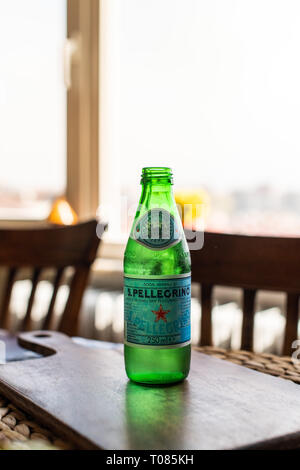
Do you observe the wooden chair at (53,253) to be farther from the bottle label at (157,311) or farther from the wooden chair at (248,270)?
the bottle label at (157,311)

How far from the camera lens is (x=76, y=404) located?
20.6 inches

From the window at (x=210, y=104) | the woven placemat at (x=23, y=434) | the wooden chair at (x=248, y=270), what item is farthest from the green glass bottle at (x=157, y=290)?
the window at (x=210, y=104)

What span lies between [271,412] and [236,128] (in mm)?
1698

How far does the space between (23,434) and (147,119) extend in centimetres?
191

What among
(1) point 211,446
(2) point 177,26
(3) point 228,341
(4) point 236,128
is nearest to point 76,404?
(1) point 211,446

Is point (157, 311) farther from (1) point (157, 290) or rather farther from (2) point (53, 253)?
(2) point (53, 253)

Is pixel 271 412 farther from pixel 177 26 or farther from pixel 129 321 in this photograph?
pixel 177 26

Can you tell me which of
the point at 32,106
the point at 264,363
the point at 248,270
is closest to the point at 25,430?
the point at 264,363

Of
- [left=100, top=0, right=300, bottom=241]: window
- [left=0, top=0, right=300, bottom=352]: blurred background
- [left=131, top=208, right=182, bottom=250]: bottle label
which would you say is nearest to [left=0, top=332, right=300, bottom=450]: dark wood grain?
[left=131, top=208, right=182, bottom=250]: bottle label

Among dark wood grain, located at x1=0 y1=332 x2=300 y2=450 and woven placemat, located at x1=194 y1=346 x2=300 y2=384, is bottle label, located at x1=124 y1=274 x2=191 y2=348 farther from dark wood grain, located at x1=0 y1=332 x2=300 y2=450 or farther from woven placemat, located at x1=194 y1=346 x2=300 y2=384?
woven placemat, located at x1=194 y1=346 x2=300 y2=384

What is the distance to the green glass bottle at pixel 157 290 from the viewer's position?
57 centimetres

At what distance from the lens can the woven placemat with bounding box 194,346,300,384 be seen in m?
0.72

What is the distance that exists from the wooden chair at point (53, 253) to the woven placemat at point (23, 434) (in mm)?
703

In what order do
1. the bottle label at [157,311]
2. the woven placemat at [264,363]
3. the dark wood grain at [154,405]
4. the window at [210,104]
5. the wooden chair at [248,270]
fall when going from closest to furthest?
1. the dark wood grain at [154,405]
2. the bottle label at [157,311]
3. the woven placemat at [264,363]
4. the wooden chair at [248,270]
5. the window at [210,104]
